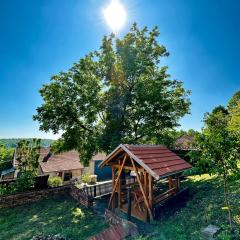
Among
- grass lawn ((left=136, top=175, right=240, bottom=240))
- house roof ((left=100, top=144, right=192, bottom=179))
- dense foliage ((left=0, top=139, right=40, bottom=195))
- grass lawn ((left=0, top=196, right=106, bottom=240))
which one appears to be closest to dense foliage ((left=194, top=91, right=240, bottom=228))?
grass lawn ((left=136, top=175, right=240, bottom=240))

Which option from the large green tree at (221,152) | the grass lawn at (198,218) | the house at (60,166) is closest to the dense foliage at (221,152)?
the large green tree at (221,152)

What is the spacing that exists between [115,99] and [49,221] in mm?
11023

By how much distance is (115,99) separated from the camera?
17656 millimetres

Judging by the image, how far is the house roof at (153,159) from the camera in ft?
32.4

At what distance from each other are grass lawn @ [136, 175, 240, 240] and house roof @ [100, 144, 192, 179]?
87.6 inches

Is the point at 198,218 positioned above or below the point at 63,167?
below

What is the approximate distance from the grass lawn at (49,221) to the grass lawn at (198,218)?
3537 mm

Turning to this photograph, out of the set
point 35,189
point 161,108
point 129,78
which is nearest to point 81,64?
point 129,78

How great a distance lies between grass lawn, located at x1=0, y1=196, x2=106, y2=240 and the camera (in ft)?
31.7

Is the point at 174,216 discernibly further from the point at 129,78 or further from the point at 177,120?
the point at 129,78

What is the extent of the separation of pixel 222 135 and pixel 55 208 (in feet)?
40.0

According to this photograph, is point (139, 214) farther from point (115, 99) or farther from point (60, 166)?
point (60, 166)

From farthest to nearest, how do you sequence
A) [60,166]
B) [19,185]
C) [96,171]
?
[96,171] → [60,166] → [19,185]

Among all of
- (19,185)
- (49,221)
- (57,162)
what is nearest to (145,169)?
(49,221)
